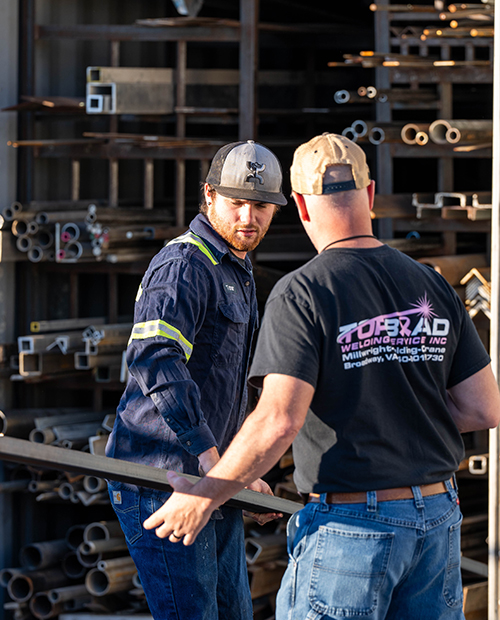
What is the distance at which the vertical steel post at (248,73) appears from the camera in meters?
5.98

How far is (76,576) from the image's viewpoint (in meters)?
6.20

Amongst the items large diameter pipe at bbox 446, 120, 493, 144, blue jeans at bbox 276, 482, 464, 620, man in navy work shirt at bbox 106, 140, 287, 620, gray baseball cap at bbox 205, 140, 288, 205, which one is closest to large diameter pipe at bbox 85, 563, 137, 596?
man in navy work shirt at bbox 106, 140, 287, 620

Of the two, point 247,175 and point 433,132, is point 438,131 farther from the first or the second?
point 247,175

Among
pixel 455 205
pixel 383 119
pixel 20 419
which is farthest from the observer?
pixel 20 419

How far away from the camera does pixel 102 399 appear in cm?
685

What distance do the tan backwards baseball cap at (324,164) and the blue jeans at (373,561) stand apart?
78 centimetres

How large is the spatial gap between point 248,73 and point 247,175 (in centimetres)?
336

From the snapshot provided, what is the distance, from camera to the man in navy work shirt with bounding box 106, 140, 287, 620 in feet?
8.50

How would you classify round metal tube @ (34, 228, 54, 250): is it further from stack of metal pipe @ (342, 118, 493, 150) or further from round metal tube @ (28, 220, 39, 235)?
stack of metal pipe @ (342, 118, 493, 150)

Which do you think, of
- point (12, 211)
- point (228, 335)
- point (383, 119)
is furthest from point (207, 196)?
point (12, 211)

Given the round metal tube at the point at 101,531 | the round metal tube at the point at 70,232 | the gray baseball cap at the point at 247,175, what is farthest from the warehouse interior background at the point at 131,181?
the gray baseball cap at the point at 247,175

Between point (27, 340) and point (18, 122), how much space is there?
5.94ft

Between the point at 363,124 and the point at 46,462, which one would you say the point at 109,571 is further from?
the point at 46,462

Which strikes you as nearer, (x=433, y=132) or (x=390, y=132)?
(x=433, y=132)
